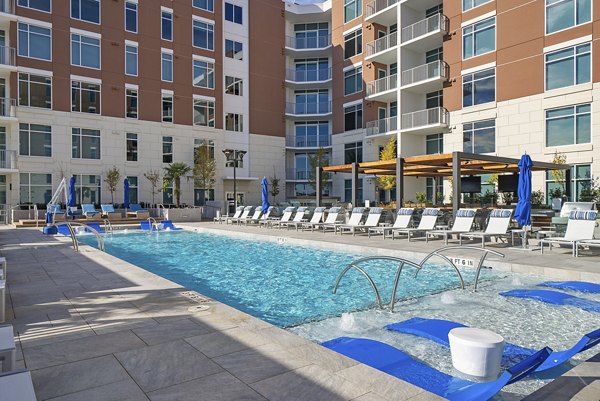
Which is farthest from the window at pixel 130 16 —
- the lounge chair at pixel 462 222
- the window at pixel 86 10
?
the lounge chair at pixel 462 222

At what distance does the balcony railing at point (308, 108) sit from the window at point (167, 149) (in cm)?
1106

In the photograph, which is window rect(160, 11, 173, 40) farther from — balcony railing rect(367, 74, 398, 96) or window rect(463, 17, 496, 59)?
window rect(463, 17, 496, 59)

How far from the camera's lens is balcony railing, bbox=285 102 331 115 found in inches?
1447

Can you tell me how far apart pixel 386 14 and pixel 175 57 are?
1566cm

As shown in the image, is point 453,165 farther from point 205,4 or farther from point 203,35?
point 205,4

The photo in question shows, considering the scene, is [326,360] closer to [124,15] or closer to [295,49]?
[124,15]

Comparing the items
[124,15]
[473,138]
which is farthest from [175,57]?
[473,138]

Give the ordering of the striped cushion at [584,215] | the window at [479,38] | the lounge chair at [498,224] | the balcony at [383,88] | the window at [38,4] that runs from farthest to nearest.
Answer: the balcony at [383,88], the window at [38,4], the window at [479,38], the lounge chair at [498,224], the striped cushion at [584,215]

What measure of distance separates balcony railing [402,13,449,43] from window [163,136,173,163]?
58.7ft

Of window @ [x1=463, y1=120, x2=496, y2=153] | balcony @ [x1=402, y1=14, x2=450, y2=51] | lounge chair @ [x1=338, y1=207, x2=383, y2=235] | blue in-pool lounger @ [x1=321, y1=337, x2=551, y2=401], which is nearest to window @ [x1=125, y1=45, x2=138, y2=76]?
balcony @ [x1=402, y1=14, x2=450, y2=51]

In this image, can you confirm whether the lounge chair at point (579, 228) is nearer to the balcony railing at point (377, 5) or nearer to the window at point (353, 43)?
the balcony railing at point (377, 5)

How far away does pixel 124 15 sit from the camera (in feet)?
96.6

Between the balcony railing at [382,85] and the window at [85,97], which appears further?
the balcony railing at [382,85]

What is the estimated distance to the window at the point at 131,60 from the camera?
97.2 feet
